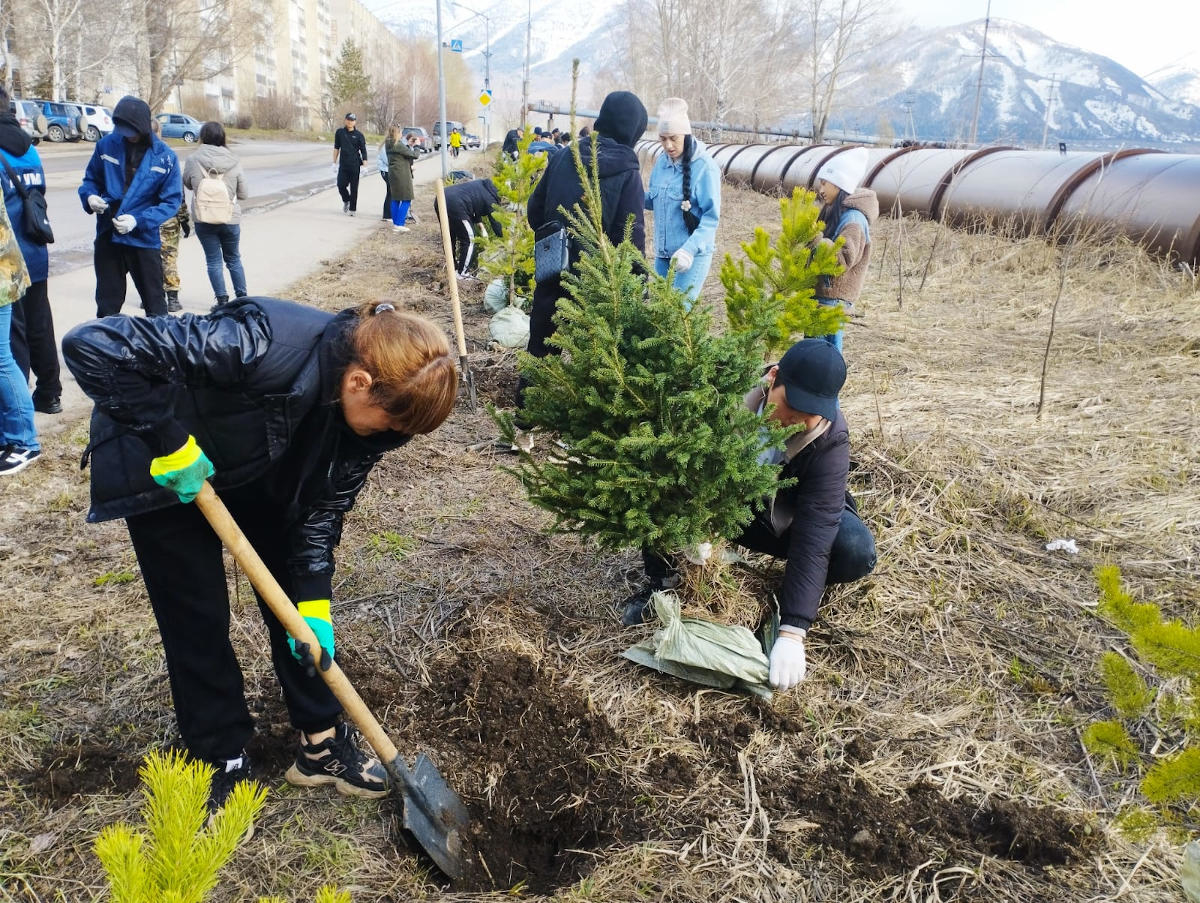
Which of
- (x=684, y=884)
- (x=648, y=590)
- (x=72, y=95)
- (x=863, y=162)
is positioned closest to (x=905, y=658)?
(x=648, y=590)

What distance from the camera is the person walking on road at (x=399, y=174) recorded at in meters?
11.9

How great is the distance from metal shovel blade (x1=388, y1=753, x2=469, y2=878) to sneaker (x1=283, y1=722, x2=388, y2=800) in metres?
0.19

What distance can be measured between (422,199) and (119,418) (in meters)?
19.1

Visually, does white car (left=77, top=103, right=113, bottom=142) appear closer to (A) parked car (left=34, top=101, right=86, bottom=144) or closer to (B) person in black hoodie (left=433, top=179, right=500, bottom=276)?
(A) parked car (left=34, top=101, right=86, bottom=144)

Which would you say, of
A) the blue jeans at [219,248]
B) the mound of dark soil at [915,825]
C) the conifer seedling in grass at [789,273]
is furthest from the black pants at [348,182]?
the mound of dark soil at [915,825]

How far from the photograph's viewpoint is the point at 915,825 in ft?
7.14

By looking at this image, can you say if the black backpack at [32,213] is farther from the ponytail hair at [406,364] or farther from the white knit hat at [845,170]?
the white knit hat at [845,170]

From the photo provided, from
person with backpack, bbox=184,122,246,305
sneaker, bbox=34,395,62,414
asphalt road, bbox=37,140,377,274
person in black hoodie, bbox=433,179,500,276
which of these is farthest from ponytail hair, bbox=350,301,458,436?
asphalt road, bbox=37,140,377,274

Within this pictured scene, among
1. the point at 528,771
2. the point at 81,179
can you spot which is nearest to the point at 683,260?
the point at 528,771

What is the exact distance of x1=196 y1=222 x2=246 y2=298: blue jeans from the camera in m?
6.93

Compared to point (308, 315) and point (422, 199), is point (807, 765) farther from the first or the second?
point (422, 199)

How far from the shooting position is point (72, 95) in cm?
3891

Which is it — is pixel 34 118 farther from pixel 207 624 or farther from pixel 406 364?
pixel 406 364

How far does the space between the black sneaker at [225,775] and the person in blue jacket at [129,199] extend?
13.0ft
